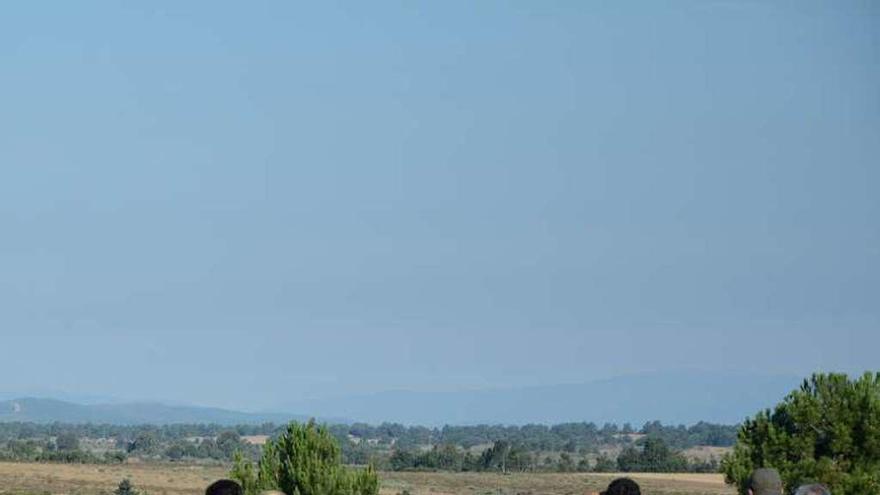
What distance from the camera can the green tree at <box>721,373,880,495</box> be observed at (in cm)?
3553

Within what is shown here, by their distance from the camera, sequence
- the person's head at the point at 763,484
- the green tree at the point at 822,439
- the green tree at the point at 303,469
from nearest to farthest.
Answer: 1. the person's head at the point at 763,484
2. the green tree at the point at 303,469
3. the green tree at the point at 822,439

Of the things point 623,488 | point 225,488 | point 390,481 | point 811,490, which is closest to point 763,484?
point 811,490

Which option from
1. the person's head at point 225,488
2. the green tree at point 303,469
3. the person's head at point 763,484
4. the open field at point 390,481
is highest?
the open field at point 390,481

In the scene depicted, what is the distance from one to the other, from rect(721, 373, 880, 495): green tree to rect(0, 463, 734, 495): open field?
3603cm

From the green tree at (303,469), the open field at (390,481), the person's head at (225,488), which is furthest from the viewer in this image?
the open field at (390,481)

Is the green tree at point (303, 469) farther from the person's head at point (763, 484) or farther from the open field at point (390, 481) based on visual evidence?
the open field at point (390, 481)

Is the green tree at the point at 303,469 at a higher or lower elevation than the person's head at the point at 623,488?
higher

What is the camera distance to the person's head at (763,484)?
37.7 ft

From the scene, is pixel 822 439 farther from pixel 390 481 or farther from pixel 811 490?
pixel 390 481

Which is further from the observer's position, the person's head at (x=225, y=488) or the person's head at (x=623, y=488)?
the person's head at (x=623, y=488)

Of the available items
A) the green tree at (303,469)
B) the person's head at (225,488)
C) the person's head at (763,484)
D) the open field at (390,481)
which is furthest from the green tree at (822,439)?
the open field at (390,481)

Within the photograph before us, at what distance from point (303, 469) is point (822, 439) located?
1065 centimetres

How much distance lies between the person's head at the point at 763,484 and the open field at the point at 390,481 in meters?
61.0

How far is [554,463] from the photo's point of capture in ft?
433
